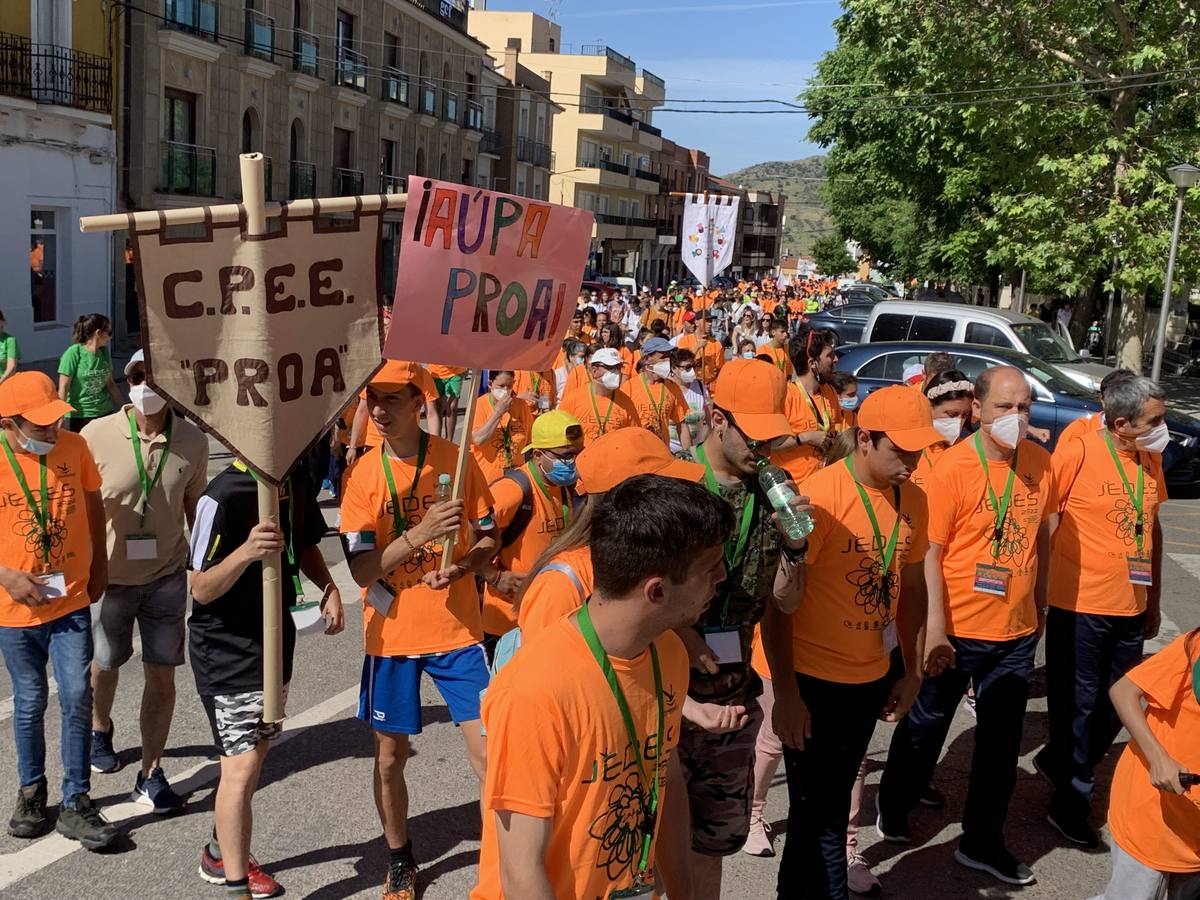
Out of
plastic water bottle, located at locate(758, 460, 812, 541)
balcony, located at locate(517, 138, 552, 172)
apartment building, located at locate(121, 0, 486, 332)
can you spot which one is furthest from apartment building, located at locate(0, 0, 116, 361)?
balcony, located at locate(517, 138, 552, 172)

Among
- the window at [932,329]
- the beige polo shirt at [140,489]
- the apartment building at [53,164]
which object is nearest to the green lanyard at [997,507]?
the beige polo shirt at [140,489]

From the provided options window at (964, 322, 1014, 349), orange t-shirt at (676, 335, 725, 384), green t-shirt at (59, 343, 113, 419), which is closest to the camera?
green t-shirt at (59, 343, 113, 419)

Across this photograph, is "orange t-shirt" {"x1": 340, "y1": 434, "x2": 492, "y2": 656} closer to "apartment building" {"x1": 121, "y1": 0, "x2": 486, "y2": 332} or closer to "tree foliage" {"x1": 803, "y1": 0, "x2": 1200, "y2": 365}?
"tree foliage" {"x1": 803, "y1": 0, "x2": 1200, "y2": 365}

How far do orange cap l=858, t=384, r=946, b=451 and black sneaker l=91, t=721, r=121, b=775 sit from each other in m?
3.65

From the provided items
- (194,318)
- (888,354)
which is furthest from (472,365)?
(888,354)

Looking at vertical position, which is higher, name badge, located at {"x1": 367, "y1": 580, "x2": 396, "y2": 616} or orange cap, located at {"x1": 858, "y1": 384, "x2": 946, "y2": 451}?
orange cap, located at {"x1": 858, "y1": 384, "x2": 946, "y2": 451}

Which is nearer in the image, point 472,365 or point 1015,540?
point 472,365

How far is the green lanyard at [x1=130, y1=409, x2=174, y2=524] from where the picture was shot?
5.12m

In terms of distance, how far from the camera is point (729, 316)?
2938 cm

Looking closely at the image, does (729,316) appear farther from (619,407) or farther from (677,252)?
(677,252)

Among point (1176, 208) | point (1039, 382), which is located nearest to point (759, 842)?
point (1039, 382)

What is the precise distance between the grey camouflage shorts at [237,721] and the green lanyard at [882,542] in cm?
210

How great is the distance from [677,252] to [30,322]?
7703 cm

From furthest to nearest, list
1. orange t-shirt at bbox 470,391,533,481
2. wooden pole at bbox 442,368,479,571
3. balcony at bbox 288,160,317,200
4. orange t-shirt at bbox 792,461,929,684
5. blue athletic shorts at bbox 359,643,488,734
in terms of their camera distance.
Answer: balcony at bbox 288,160,317,200 < orange t-shirt at bbox 470,391,533,481 < blue athletic shorts at bbox 359,643,488,734 < wooden pole at bbox 442,368,479,571 < orange t-shirt at bbox 792,461,929,684
